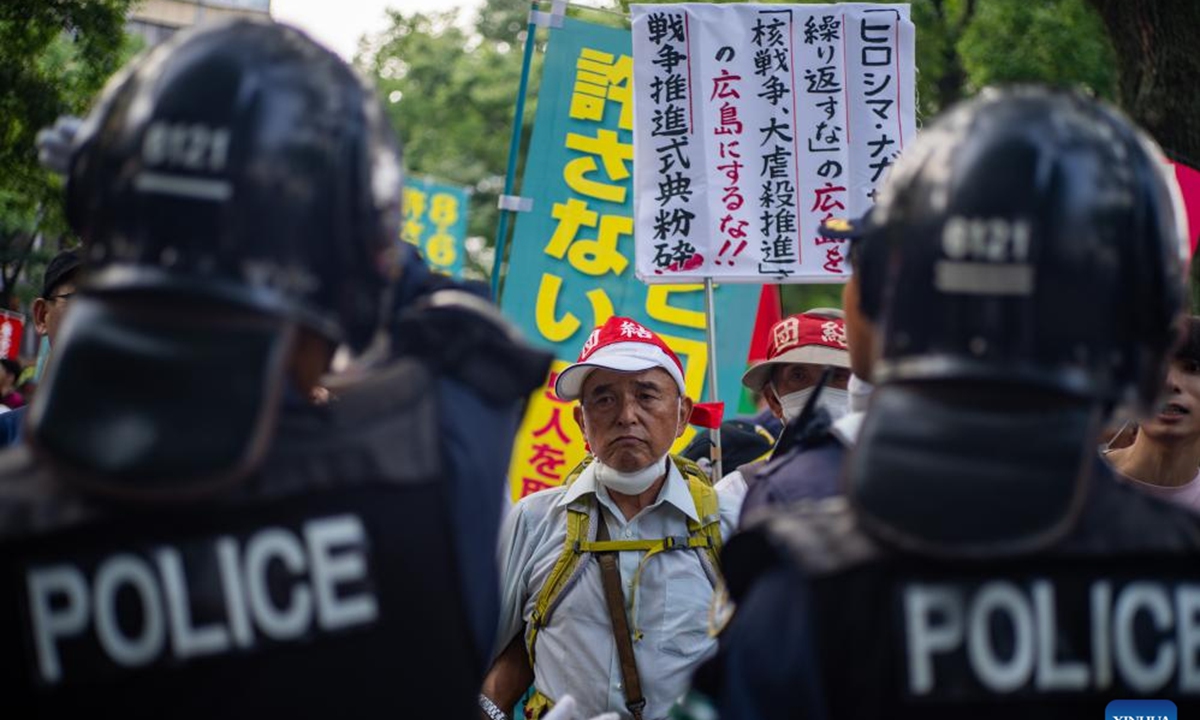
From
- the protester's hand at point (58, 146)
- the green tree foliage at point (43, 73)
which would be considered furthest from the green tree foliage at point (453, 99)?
the protester's hand at point (58, 146)

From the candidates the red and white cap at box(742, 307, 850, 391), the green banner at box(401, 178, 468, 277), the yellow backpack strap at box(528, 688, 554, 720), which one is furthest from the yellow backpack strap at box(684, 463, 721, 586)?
the green banner at box(401, 178, 468, 277)

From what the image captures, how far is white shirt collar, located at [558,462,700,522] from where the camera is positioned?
4.35m

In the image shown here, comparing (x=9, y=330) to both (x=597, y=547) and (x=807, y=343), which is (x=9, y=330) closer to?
(x=807, y=343)

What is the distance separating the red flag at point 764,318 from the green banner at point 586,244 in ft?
1.35

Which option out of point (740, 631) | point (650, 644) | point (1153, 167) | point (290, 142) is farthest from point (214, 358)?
point (650, 644)

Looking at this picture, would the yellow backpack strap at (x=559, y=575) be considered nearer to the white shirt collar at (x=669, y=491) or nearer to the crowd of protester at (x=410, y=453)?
the white shirt collar at (x=669, y=491)

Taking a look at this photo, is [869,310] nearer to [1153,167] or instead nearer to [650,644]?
[1153,167]

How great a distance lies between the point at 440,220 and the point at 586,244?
26.0ft

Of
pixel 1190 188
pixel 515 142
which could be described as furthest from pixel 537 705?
pixel 1190 188

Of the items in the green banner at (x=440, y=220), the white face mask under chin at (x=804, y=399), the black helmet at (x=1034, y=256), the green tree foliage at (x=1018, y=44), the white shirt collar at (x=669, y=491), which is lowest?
the white shirt collar at (x=669, y=491)

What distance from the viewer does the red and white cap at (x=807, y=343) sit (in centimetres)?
567

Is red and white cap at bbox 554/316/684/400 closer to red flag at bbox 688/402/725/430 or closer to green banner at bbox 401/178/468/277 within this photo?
red flag at bbox 688/402/725/430

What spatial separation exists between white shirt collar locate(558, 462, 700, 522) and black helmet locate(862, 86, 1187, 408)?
2.52 meters

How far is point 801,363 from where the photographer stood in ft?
19.2
